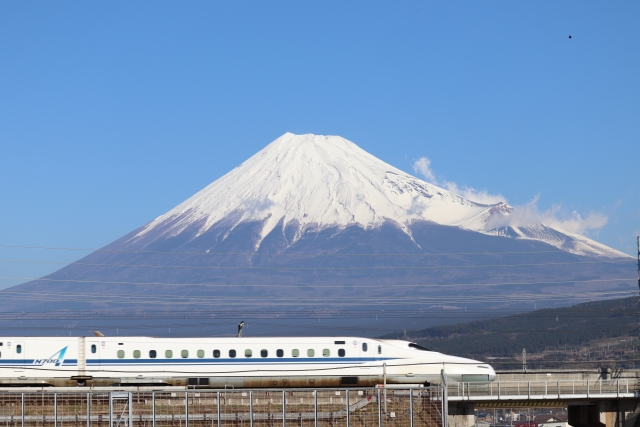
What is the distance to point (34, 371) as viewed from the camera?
7119 centimetres

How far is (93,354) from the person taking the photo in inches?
2837

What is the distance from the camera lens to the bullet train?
2815 inches

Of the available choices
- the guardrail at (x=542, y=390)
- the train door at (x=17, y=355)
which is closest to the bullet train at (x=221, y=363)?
the train door at (x=17, y=355)

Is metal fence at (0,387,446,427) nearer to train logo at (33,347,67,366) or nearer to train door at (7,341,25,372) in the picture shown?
train logo at (33,347,67,366)

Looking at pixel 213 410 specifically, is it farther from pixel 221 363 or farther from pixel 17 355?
pixel 17 355

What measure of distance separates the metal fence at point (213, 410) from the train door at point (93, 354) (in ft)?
25.0

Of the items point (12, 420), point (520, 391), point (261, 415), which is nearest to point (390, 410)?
point (261, 415)

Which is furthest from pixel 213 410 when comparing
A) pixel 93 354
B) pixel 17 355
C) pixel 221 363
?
pixel 17 355

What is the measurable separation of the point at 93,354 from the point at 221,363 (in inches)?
341

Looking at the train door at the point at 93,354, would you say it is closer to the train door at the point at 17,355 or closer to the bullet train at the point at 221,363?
the bullet train at the point at 221,363

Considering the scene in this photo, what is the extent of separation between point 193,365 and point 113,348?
5.54 meters

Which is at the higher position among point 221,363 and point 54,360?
point 54,360

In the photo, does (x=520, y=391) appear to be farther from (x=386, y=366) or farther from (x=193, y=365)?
(x=193, y=365)

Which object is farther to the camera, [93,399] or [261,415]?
[93,399]
